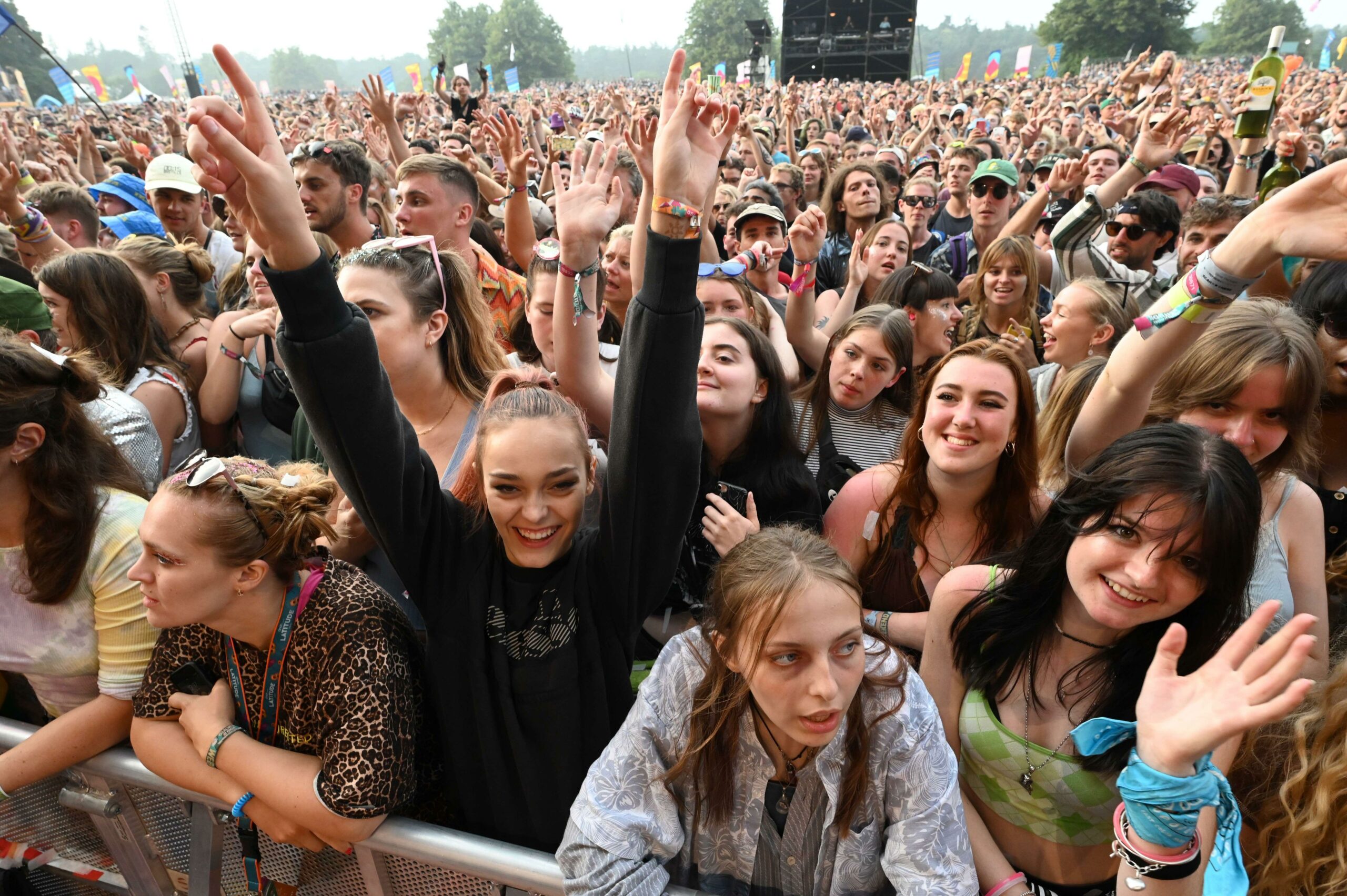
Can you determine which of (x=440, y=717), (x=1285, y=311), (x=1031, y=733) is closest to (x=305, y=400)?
(x=440, y=717)

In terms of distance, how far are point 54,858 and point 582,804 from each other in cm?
158

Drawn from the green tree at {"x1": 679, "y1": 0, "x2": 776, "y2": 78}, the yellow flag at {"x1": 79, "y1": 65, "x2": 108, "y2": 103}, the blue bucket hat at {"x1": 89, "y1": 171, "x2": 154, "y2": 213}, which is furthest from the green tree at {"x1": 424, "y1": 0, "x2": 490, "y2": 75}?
the blue bucket hat at {"x1": 89, "y1": 171, "x2": 154, "y2": 213}

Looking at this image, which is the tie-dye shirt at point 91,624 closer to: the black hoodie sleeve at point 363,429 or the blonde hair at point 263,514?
the blonde hair at point 263,514

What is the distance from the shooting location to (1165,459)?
5.00 ft

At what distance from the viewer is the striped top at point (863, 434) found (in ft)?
9.62

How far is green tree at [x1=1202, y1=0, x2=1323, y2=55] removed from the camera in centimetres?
5972

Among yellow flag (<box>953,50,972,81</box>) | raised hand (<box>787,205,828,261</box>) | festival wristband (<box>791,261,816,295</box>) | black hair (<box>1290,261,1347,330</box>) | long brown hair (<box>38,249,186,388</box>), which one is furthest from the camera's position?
yellow flag (<box>953,50,972,81</box>)

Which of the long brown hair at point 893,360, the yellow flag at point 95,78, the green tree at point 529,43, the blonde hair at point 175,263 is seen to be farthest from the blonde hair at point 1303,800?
the green tree at point 529,43

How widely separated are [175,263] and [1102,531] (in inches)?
141

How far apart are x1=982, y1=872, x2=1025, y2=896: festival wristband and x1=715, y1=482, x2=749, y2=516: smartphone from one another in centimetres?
101

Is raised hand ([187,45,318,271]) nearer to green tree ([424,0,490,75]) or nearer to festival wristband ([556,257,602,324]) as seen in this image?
festival wristband ([556,257,602,324])

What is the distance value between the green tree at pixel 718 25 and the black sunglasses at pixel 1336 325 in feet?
232

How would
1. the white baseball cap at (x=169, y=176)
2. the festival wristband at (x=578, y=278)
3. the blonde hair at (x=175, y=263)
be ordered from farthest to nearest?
the white baseball cap at (x=169, y=176)
the blonde hair at (x=175, y=263)
the festival wristband at (x=578, y=278)

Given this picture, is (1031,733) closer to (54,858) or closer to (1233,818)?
(1233,818)
